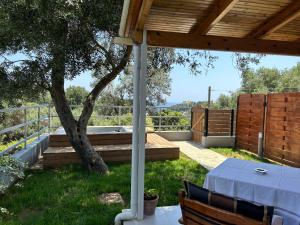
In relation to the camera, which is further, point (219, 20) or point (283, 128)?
point (283, 128)

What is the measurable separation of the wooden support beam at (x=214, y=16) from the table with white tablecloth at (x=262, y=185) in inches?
62.8

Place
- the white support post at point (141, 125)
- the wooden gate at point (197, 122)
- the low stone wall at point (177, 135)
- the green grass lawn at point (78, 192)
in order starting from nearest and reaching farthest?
the white support post at point (141, 125), the green grass lawn at point (78, 192), the wooden gate at point (197, 122), the low stone wall at point (177, 135)

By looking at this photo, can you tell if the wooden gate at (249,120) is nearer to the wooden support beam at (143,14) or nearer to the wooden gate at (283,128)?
the wooden gate at (283,128)

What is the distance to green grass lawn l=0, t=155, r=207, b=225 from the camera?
373 cm

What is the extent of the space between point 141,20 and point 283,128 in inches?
227

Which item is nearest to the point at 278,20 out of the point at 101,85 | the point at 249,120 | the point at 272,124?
the point at 101,85

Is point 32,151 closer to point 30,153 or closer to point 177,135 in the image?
point 30,153

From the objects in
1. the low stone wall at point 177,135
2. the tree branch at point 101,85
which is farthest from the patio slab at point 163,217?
the low stone wall at point 177,135

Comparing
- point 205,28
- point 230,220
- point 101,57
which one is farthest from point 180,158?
point 230,220

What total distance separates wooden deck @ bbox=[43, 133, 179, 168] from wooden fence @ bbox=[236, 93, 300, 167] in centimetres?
267

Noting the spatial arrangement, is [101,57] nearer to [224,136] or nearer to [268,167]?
[268,167]

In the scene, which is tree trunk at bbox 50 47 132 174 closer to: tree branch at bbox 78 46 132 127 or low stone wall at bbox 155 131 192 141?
tree branch at bbox 78 46 132 127

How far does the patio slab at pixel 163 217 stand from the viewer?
341cm

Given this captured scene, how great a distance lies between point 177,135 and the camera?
34.9ft
